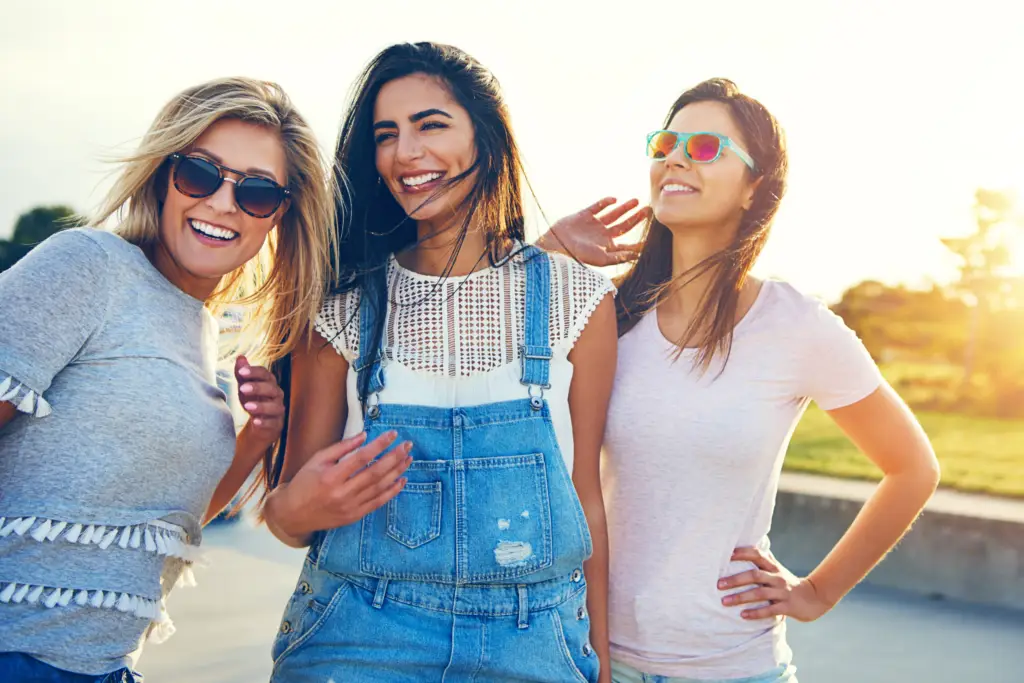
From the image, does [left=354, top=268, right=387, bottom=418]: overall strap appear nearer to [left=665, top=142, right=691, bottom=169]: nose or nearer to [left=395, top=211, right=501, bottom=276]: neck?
[left=395, top=211, right=501, bottom=276]: neck

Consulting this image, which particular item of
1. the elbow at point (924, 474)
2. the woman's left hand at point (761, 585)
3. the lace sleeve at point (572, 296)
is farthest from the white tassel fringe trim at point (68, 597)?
the elbow at point (924, 474)

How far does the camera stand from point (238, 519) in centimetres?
694

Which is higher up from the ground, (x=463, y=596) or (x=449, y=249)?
(x=449, y=249)

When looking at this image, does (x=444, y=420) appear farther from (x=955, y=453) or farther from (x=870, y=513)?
(x=955, y=453)

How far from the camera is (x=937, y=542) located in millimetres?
5184

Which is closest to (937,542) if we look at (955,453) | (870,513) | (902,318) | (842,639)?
(842,639)

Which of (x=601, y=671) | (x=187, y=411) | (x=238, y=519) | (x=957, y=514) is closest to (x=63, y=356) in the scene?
(x=187, y=411)

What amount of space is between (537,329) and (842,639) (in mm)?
3595

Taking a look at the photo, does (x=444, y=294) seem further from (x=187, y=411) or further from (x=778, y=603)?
(x=778, y=603)

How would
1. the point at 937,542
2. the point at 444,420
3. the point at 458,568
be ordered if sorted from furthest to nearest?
the point at 937,542
the point at 444,420
the point at 458,568

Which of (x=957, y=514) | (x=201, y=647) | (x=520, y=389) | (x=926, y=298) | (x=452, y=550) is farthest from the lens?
(x=926, y=298)

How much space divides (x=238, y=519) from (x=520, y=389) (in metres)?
5.49

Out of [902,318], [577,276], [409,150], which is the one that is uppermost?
[409,150]

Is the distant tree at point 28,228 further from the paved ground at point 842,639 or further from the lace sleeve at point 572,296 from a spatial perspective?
the lace sleeve at point 572,296
